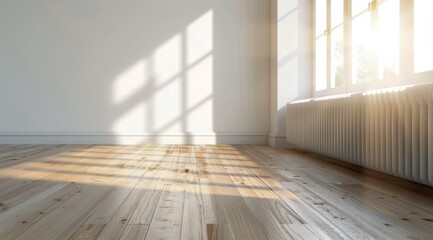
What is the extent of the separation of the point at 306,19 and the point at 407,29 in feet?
7.43

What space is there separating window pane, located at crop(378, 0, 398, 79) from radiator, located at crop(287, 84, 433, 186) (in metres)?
0.36

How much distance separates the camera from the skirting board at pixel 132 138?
507cm

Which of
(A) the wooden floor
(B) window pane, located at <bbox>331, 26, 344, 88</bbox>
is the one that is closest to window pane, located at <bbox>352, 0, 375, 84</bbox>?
(B) window pane, located at <bbox>331, 26, 344, 88</bbox>

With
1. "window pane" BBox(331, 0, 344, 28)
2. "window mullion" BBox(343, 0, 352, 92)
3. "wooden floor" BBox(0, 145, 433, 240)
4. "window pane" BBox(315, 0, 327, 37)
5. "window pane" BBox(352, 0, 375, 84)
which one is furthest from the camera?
"window pane" BBox(315, 0, 327, 37)

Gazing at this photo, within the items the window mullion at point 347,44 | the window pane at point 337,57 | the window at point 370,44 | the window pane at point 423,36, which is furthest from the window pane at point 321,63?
the window pane at point 423,36

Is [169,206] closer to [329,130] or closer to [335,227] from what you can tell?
[335,227]

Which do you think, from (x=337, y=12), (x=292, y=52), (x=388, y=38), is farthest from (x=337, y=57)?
(x=388, y=38)

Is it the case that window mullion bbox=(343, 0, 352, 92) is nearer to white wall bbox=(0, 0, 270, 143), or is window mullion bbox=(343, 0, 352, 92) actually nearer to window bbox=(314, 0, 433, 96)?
window bbox=(314, 0, 433, 96)

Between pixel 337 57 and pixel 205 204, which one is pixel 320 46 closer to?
pixel 337 57

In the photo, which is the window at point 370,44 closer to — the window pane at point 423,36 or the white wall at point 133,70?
the window pane at point 423,36

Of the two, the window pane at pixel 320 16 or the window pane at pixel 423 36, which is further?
the window pane at pixel 320 16

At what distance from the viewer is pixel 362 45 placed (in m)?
3.31

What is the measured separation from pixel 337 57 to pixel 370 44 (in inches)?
29.3

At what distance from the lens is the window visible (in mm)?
2436
